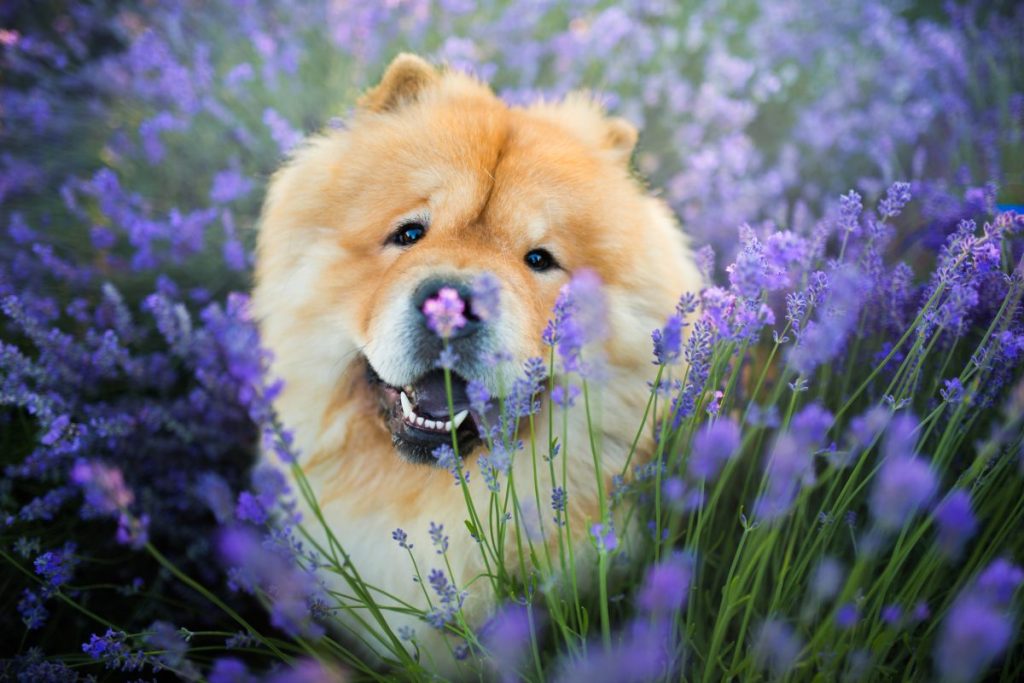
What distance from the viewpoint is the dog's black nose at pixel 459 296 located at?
53.1 inches

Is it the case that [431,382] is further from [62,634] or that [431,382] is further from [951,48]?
[951,48]

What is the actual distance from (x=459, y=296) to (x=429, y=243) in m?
0.33

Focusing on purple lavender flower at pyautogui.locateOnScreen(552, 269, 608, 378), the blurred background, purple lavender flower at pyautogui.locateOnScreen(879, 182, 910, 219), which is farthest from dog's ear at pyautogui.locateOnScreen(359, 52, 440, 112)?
purple lavender flower at pyautogui.locateOnScreen(879, 182, 910, 219)

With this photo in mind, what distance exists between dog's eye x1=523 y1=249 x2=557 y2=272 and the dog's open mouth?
0.34 m

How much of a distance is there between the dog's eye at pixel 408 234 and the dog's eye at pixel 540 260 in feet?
0.89

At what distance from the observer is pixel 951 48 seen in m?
2.95

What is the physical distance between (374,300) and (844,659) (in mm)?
1218

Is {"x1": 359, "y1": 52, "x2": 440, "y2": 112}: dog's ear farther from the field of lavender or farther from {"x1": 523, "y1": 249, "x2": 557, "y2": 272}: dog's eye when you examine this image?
{"x1": 523, "y1": 249, "x2": 557, "y2": 272}: dog's eye

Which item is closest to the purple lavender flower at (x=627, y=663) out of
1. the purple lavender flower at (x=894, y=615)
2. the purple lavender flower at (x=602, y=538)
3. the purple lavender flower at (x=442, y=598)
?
the purple lavender flower at (x=602, y=538)

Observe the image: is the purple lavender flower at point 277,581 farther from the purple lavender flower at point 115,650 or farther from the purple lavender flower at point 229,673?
the purple lavender flower at point 115,650

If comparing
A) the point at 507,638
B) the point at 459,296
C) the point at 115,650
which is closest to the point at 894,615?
the point at 507,638

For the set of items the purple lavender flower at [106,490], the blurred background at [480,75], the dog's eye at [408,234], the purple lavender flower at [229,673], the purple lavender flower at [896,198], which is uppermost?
the blurred background at [480,75]

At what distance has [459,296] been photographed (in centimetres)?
133

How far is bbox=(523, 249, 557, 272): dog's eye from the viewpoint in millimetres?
1669
